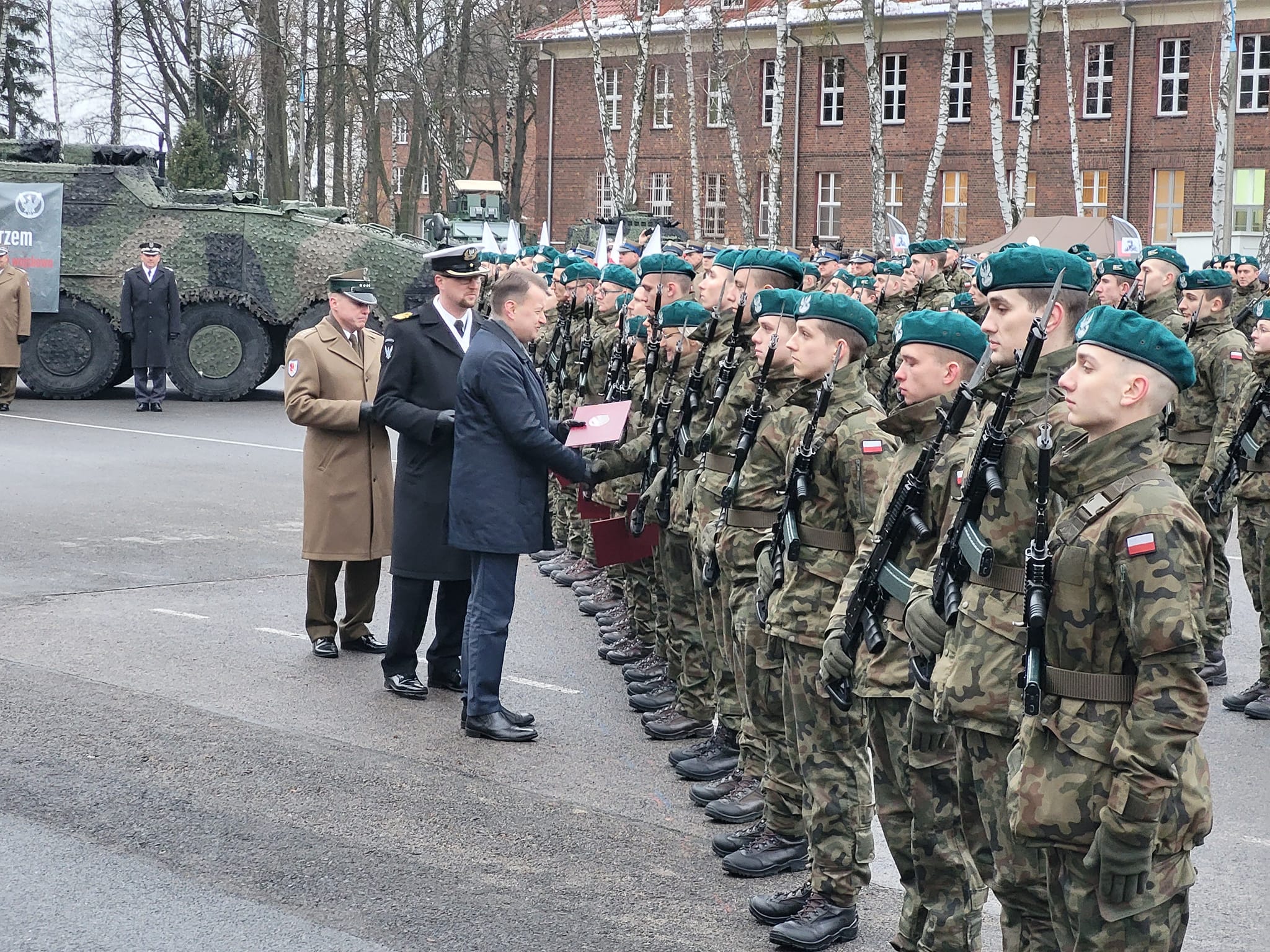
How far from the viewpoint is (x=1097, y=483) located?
3598 mm

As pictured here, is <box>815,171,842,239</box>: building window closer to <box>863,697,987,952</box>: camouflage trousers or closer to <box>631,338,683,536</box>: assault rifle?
<box>631,338,683,536</box>: assault rifle

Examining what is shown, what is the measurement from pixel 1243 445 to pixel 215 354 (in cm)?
1596

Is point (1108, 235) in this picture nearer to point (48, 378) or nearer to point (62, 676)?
point (48, 378)

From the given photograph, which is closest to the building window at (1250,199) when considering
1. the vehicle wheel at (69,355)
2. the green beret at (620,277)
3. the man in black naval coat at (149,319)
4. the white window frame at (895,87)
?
the white window frame at (895,87)

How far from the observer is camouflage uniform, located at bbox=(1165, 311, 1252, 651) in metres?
8.23

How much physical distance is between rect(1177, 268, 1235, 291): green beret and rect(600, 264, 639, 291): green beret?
344cm

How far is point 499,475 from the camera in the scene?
6883 millimetres

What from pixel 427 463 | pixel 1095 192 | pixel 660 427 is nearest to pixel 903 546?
pixel 660 427

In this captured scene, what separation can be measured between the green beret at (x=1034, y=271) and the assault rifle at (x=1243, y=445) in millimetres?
3782

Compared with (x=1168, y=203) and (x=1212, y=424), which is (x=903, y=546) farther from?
(x=1168, y=203)

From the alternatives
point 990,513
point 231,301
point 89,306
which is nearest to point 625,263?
point 231,301

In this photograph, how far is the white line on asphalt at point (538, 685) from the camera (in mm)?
7867

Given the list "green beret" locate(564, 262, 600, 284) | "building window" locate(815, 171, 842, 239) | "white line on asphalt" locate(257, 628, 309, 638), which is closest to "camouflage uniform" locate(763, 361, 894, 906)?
"white line on asphalt" locate(257, 628, 309, 638)

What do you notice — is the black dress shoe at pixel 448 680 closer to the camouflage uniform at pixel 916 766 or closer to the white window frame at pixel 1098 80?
the camouflage uniform at pixel 916 766
